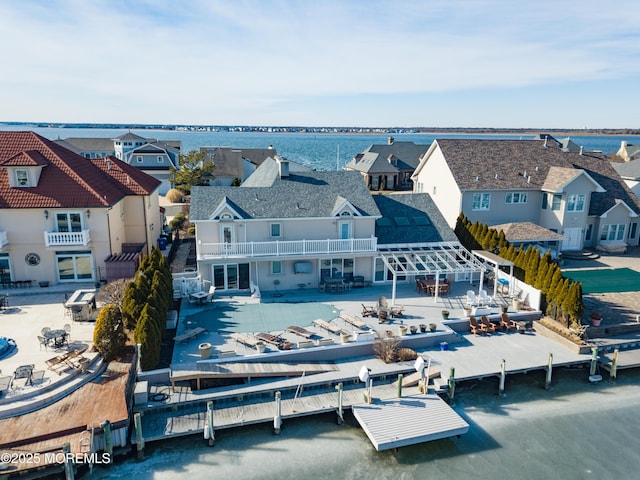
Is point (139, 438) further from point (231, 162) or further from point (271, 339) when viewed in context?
point (231, 162)

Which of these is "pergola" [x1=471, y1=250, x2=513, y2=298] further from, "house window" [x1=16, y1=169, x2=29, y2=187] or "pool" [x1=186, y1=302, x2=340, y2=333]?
"house window" [x1=16, y1=169, x2=29, y2=187]

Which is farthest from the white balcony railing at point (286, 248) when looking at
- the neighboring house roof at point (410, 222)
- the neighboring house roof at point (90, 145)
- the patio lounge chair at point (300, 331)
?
the neighboring house roof at point (90, 145)

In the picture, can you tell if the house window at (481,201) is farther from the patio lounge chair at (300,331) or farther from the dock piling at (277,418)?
the dock piling at (277,418)

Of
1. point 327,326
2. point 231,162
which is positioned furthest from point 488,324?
point 231,162

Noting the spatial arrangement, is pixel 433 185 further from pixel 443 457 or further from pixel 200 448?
pixel 200 448

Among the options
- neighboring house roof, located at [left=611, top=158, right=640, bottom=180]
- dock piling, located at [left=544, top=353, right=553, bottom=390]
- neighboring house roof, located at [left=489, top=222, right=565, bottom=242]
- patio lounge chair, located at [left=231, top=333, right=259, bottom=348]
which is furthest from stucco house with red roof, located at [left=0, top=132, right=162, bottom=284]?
neighboring house roof, located at [left=611, top=158, right=640, bottom=180]

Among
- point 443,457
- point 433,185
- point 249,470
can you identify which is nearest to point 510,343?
point 443,457
